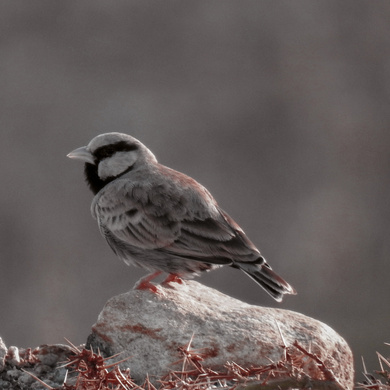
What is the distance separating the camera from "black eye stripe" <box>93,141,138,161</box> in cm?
710

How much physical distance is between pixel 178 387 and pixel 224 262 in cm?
310

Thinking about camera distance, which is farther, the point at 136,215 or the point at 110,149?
the point at 110,149

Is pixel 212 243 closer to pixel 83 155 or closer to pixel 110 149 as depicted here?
pixel 110 149

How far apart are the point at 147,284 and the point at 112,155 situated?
1.78 m

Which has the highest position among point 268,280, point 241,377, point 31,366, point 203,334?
point 241,377

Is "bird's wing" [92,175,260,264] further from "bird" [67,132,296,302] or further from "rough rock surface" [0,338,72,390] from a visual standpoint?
"rough rock surface" [0,338,72,390]

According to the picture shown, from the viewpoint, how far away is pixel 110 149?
23.3 feet

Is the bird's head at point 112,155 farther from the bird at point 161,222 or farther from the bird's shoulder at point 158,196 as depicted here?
the bird's shoulder at point 158,196

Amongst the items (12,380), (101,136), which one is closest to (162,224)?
(101,136)

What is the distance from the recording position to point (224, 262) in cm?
606

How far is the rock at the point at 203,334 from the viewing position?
4.57m

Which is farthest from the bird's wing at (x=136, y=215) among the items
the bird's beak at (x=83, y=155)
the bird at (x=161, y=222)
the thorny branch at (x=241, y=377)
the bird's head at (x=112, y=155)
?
the thorny branch at (x=241, y=377)

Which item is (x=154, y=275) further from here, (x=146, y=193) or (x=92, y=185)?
(x=92, y=185)

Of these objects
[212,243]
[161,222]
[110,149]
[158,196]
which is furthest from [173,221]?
[110,149]
